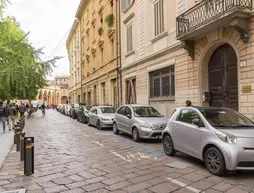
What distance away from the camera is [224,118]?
6645mm

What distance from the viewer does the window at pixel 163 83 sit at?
1503cm

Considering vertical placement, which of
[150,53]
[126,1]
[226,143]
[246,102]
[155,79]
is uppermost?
[126,1]

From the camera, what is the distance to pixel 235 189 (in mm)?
4855

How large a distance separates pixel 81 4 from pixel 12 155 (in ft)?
107

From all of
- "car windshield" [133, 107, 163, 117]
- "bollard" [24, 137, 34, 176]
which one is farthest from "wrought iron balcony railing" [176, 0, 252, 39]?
"bollard" [24, 137, 34, 176]

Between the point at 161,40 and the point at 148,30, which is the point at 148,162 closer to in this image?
the point at 161,40

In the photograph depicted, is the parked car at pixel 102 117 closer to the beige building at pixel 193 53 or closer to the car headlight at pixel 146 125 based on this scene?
the beige building at pixel 193 53

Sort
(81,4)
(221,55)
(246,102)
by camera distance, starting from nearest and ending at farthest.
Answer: (246,102)
(221,55)
(81,4)

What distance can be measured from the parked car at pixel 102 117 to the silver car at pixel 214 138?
7207 mm

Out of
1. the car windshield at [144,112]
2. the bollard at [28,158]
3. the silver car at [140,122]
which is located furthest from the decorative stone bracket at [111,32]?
the bollard at [28,158]

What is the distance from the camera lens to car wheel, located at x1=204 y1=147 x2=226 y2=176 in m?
5.59

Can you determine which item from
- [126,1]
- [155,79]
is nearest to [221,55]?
[155,79]

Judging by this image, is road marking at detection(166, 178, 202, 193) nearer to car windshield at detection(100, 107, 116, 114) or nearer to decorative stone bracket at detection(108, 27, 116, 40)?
car windshield at detection(100, 107, 116, 114)

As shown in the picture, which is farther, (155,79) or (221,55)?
(155,79)
